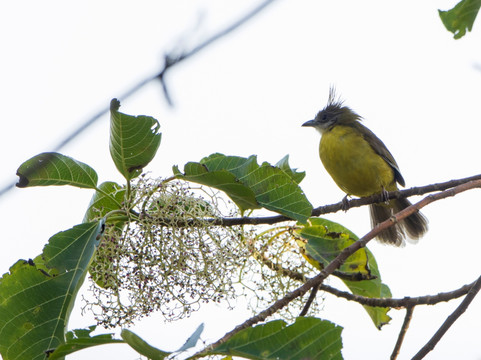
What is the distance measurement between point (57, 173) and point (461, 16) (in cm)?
176

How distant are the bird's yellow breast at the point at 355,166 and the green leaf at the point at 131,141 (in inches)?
112

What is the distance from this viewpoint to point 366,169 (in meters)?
5.30

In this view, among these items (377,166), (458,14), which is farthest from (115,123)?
(377,166)

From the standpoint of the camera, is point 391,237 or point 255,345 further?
point 391,237

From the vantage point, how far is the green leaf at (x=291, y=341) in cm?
180

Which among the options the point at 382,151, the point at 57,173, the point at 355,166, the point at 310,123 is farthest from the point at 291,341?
the point at 310,123

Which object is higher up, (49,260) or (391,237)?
(391,237)

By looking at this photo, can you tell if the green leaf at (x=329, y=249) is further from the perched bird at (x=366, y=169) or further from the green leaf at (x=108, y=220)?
the perched bird at (x=366, y=169)

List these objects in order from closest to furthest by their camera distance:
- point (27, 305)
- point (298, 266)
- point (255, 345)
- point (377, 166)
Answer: point (255, 345) < point (27, 305) < point (298, 266) < point (377, 166)

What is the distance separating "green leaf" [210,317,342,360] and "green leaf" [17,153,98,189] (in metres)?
1.15

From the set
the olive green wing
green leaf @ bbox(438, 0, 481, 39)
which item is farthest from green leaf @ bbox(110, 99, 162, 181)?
the olive green wing

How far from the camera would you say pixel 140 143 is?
2.69 m

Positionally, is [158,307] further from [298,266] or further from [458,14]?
[458,14]

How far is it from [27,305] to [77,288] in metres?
0.20
